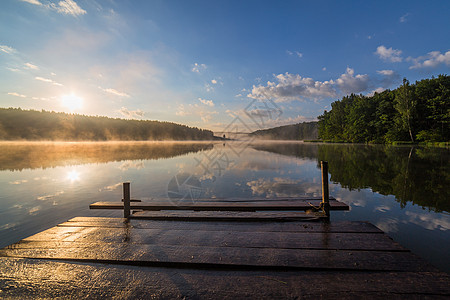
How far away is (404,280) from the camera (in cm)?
317

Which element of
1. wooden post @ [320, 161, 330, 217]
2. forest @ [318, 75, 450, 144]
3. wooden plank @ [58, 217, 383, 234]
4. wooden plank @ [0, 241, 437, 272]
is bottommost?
wooden plank @ [58, 217, 383, 234]

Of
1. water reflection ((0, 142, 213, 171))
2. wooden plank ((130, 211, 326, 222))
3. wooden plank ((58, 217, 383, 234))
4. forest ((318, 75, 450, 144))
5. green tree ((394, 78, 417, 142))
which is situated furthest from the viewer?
green tree ((394, 78, 417, 142))

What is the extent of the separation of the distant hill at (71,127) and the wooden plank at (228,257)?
185 metres

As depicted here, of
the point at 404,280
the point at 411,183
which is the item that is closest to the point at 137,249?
the point at 404,280

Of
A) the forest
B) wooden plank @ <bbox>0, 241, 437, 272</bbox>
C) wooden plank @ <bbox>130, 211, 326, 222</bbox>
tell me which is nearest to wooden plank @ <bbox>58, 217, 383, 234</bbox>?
wooden plank @ <bbox>130, 211, 326, 222</bbox>

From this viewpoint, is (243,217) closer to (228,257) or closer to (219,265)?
(228,257)

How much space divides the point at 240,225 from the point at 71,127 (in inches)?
7509

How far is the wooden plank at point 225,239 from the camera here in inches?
171

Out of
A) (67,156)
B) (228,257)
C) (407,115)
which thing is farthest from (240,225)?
(407,115)

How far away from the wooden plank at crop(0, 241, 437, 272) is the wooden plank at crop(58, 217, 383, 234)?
1.14m

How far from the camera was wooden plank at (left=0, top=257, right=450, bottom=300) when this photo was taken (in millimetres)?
2926

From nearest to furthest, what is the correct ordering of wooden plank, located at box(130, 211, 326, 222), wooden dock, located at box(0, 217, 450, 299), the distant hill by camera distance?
wooden dock, located at box(0, 217, 450, 299), wooden plank, located at box(130, 211, 326, 222), the distant hill

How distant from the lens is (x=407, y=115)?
58500 millimetres

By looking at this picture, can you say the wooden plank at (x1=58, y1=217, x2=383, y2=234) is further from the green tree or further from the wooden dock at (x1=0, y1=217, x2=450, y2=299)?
the green tree
